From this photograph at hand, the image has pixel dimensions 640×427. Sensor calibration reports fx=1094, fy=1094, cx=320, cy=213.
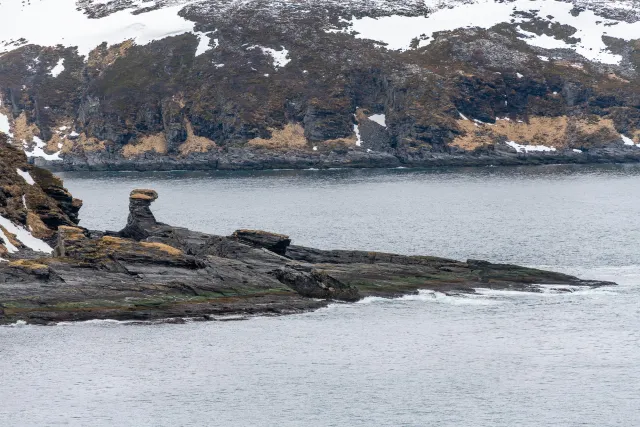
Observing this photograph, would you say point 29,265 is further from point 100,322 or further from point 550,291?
point 550,291

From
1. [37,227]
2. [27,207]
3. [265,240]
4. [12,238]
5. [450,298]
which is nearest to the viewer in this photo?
[450,298]

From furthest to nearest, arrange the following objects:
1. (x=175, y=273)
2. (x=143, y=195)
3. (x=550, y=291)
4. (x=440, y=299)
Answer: (x=143, y=195) < (x=550, y=291) < (x=440, y=299) < (x=175, y=273)

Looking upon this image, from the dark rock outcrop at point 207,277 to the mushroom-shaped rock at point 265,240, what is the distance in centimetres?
8

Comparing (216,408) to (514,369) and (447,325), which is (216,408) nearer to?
(514,369)

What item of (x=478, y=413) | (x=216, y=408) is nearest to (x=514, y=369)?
Answer: (x=478, y=413)

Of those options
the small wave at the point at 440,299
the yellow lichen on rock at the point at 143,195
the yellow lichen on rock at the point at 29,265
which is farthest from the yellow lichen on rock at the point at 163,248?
the yellow lichen on rock at the point at 143,195

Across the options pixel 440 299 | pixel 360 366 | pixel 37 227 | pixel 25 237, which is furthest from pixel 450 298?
pixel 37 227

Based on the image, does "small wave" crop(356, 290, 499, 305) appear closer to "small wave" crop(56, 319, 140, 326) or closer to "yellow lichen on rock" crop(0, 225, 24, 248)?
"small wave" crop(56, 319, 140, 326)

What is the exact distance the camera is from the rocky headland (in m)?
70.4

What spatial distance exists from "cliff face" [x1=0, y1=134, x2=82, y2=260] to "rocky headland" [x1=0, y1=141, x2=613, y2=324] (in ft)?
0.41

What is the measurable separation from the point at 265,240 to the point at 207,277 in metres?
12.3

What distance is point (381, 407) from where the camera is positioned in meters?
53.6

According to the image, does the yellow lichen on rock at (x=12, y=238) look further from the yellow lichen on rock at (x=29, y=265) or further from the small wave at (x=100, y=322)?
the small wave at (x=100, y=322)

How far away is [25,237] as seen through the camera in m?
86.9
